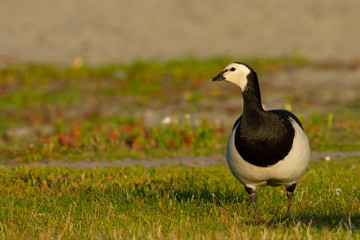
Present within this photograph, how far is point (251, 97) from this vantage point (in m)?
6.54

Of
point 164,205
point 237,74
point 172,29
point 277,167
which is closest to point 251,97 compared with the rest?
point 237,74

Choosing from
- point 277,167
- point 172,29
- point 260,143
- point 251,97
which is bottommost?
point 277,167

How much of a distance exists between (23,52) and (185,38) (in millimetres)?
6599

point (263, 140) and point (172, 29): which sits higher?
point (172, 29)

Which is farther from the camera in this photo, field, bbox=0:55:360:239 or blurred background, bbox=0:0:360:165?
blurred background, bbox=0:0:360:165

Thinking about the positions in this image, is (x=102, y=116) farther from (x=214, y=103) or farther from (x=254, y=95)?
(x=254, y=95)

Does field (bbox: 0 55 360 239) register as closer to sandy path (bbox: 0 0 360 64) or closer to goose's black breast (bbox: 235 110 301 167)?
goose's black breast (bbox: 235 110 301 167)

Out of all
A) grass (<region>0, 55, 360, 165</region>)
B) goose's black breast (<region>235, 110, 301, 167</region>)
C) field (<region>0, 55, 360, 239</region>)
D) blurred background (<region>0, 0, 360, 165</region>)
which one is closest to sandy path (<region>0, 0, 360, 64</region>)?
blurred background (<region>0, 0, 360, 165</region>)

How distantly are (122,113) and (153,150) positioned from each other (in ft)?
15.2

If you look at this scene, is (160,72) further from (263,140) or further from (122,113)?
(263,140)

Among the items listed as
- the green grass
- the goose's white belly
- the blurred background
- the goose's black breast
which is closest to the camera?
the green grass

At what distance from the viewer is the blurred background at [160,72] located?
12.7 meters

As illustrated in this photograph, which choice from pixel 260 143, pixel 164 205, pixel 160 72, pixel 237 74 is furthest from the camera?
pixel 160 72

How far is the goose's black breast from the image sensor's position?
6.35 metres
